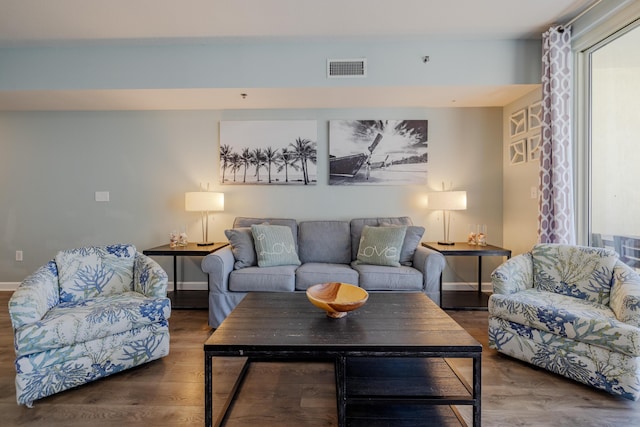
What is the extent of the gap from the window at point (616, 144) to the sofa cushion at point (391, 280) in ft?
4.92

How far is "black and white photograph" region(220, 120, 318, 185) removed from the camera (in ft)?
11.7

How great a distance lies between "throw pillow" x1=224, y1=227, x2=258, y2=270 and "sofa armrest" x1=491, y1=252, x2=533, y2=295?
196cm

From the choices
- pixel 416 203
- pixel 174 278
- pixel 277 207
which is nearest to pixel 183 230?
pixel 174 278

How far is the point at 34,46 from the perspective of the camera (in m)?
2.94

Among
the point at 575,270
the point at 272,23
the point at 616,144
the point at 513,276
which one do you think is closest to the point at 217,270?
the point at 272,23

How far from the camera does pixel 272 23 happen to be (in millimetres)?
2627

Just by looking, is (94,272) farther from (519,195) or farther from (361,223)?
(519,195)

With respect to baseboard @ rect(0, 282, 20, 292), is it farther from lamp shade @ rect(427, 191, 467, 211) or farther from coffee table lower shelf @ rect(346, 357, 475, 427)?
lamp shade @ rect(427, 191, 467, 211)

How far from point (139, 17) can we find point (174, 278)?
2.48 meters

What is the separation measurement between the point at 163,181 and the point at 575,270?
394 centimetres

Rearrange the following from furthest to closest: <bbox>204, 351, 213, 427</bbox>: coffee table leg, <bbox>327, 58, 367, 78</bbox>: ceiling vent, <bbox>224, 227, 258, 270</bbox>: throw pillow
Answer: <bbox>327, 58, 367, 78</bbox>: ceiling vent, <bbox>224, 227, 258, 270</bbox>: throw pillow, <bbox>204, 351, 213, 427</bbox>: coffee table leg

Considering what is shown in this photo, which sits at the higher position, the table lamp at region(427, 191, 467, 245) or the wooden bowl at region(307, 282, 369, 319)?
the table lamp at region(427, 191, 467, 245)

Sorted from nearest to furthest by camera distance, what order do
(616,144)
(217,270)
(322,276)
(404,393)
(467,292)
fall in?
1. (404,393)
2. (616,144)
3. (217,270)
4. (322,276)
5. (467,292)

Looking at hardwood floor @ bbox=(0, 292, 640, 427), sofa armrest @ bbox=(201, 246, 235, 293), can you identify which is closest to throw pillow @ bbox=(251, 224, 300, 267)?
sofa armrest @ bbox=(201, 246, 235, 293)
